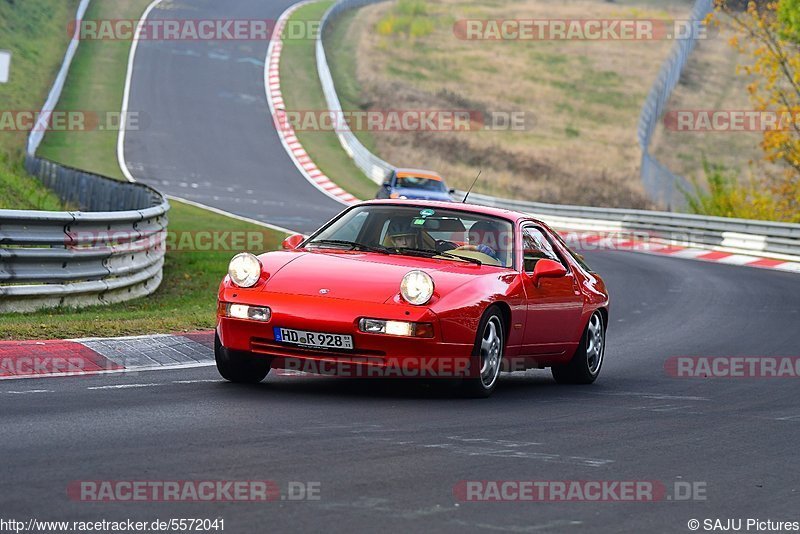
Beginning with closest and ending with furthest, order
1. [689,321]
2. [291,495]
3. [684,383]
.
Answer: [291,495] < [684,383] < [689,321]

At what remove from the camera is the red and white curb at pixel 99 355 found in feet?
32.8

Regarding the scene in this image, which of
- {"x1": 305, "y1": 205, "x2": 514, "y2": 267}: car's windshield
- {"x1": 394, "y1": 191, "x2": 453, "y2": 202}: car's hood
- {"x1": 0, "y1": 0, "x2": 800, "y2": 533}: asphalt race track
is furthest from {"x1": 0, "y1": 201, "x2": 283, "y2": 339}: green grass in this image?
{"x1": 394, "y1": 191, "x2": 453, "y2": 202}: car's hood

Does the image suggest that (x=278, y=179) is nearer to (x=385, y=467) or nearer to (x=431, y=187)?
(x=431, y=187)

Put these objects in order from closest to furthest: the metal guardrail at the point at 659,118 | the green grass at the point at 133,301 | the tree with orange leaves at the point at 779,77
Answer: the green grass at the point at 133,301 < the tree with orange leaves at the point at 779,77 < the metal guardrail at the point at 659,118

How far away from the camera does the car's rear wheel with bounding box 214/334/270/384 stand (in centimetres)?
952

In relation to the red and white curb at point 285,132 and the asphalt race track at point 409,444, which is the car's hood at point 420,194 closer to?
the red and white curb at point 285,132

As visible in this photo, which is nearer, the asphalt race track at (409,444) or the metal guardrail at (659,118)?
the asphalt race track at (409,444)

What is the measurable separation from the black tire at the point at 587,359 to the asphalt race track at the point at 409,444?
161mm

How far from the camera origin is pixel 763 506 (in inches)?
257

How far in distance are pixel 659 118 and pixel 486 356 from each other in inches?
2202

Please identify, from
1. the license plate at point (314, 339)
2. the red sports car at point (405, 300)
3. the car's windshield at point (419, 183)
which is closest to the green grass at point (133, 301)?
the red sports car at point (405, 300)

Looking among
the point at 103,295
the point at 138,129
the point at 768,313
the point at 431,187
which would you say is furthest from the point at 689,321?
the point at 138,129

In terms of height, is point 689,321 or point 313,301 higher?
point 313,301

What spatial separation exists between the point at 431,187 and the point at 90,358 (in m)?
24.3
